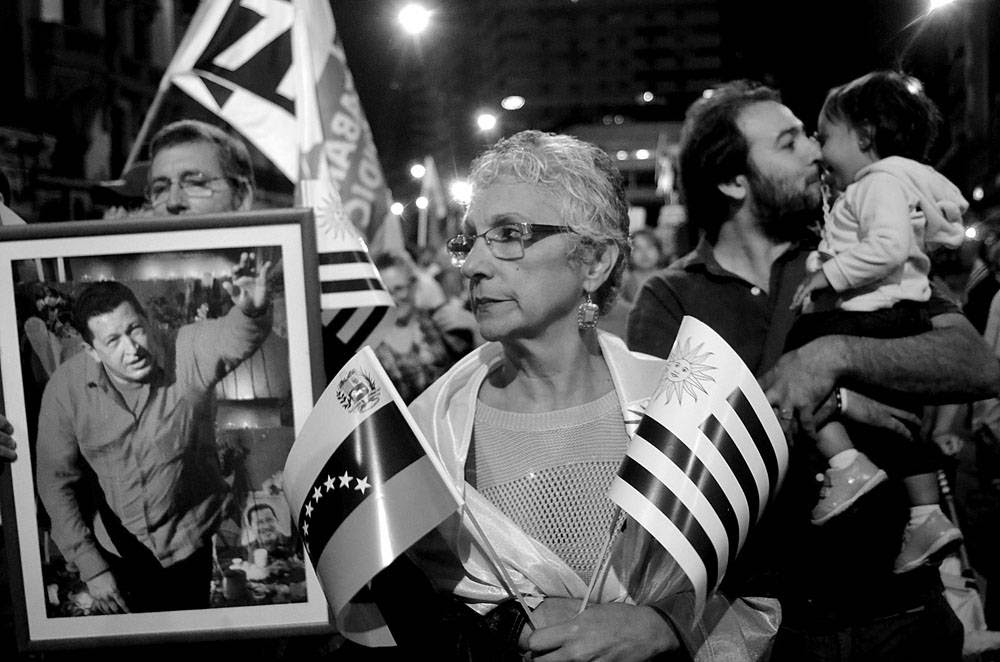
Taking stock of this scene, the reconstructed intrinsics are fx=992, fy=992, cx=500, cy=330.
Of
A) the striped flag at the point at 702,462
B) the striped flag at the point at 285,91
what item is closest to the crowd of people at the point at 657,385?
the striped flag at the point at 702,462

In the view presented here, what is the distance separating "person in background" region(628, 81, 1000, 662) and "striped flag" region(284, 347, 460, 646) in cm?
96

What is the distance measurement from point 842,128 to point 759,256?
1.63 feet

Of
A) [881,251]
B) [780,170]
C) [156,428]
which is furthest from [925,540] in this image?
[156,428]

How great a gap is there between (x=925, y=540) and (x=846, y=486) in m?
0.36

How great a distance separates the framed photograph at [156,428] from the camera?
258 cm

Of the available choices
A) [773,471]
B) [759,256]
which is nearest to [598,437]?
[773,471]

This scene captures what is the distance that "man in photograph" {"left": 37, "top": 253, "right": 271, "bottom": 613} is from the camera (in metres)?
2.59

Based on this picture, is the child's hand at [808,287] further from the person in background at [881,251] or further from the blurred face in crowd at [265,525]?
the blurred face in crowd at [265,525]

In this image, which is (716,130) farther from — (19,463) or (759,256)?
(19,463)

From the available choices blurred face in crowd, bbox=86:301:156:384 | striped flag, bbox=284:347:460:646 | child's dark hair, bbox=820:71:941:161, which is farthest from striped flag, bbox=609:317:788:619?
child's dark hair, bbox=820:71:941:161

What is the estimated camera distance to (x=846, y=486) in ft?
9.09

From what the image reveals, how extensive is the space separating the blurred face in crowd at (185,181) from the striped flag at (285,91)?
35 cm

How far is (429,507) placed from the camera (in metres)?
1.99

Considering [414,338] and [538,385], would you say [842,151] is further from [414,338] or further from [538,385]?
[414,338]
